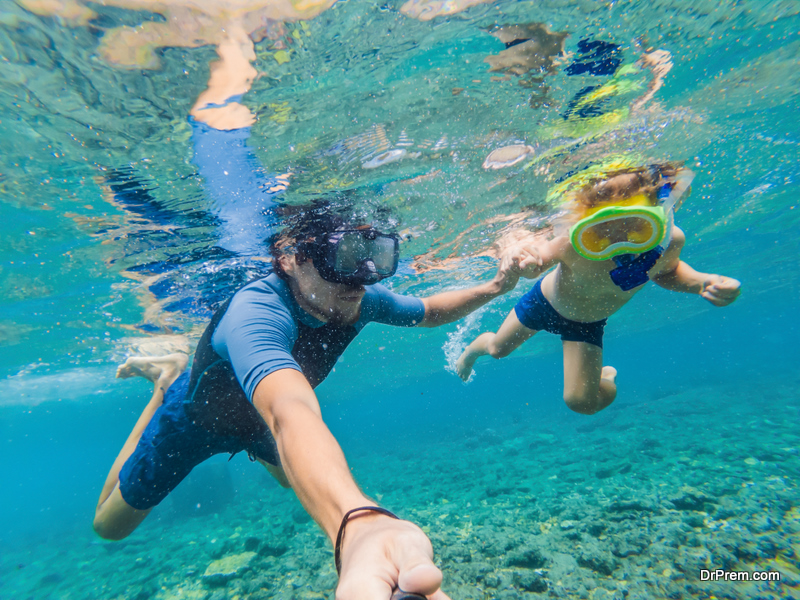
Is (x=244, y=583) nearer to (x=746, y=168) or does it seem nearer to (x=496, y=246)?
(x=496, y=246)

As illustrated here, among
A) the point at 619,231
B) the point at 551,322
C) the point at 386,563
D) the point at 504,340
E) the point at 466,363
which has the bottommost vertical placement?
the point at 466,363

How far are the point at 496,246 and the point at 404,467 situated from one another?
16.5 m

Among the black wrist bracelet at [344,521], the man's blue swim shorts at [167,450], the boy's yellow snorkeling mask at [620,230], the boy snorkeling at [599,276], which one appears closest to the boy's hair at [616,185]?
the boy snorkeling at [599,276]

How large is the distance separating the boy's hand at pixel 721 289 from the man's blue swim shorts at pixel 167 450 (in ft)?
22.0

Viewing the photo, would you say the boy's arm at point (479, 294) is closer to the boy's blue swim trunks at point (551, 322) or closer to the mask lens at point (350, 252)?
the boy's blue swim trunks at point (551, 322)

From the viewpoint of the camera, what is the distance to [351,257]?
475cm

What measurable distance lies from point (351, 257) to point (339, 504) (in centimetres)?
348

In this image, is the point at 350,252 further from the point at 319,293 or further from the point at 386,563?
the point at 386,563

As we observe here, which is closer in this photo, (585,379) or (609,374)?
(585,379)

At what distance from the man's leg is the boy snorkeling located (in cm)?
642

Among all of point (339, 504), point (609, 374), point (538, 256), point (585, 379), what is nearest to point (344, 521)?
point (339, 504)

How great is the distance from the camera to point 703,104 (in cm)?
737

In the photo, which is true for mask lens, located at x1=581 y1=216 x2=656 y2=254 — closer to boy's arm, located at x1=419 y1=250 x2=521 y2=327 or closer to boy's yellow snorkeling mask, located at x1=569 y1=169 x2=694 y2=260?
boy's yellow snorkeling mask, located at x1=569 y1=169 x2=694 y2=260

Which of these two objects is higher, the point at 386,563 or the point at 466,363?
the point at 386,563
